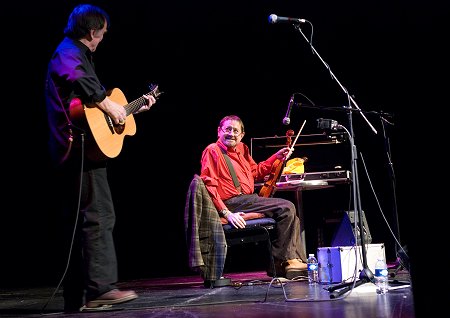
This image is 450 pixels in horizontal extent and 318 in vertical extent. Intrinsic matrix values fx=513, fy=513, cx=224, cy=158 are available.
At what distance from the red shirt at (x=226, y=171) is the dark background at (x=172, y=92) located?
2.45 feet

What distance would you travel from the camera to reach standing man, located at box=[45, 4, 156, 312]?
2.80 m

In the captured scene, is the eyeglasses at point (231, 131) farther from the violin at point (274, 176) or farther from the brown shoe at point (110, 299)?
the brown shoe at point (110, 299)

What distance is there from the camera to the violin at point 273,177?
4.53m

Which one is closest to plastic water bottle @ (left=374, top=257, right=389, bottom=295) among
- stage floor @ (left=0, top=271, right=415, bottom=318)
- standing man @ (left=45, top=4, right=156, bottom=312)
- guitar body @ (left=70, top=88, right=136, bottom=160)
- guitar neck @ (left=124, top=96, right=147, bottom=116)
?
stage floor @ (left=0, top=271, right=415, bottom=318)

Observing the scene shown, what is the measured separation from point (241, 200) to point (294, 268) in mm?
728

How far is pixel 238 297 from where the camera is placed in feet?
10.0

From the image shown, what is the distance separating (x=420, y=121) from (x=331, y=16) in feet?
16.9

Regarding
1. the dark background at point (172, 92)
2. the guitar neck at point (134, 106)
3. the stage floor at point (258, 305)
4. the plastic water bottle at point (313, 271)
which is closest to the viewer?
the stage floor at point (258, 305)

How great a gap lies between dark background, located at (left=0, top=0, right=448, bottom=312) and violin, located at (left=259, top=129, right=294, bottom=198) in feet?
2.74

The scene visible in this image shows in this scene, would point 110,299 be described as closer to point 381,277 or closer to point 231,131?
point 381,277

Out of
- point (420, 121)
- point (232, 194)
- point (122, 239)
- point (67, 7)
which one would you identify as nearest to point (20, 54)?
point (67, 7)

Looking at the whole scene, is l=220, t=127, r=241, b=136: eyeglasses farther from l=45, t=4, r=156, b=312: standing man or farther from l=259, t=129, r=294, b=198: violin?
l=45, t=4, r=156, b=312: standing man

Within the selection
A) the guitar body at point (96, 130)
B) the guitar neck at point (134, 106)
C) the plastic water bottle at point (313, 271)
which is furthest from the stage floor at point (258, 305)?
the guitar neck at point (134, 106)

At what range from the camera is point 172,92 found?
6.18 meters
